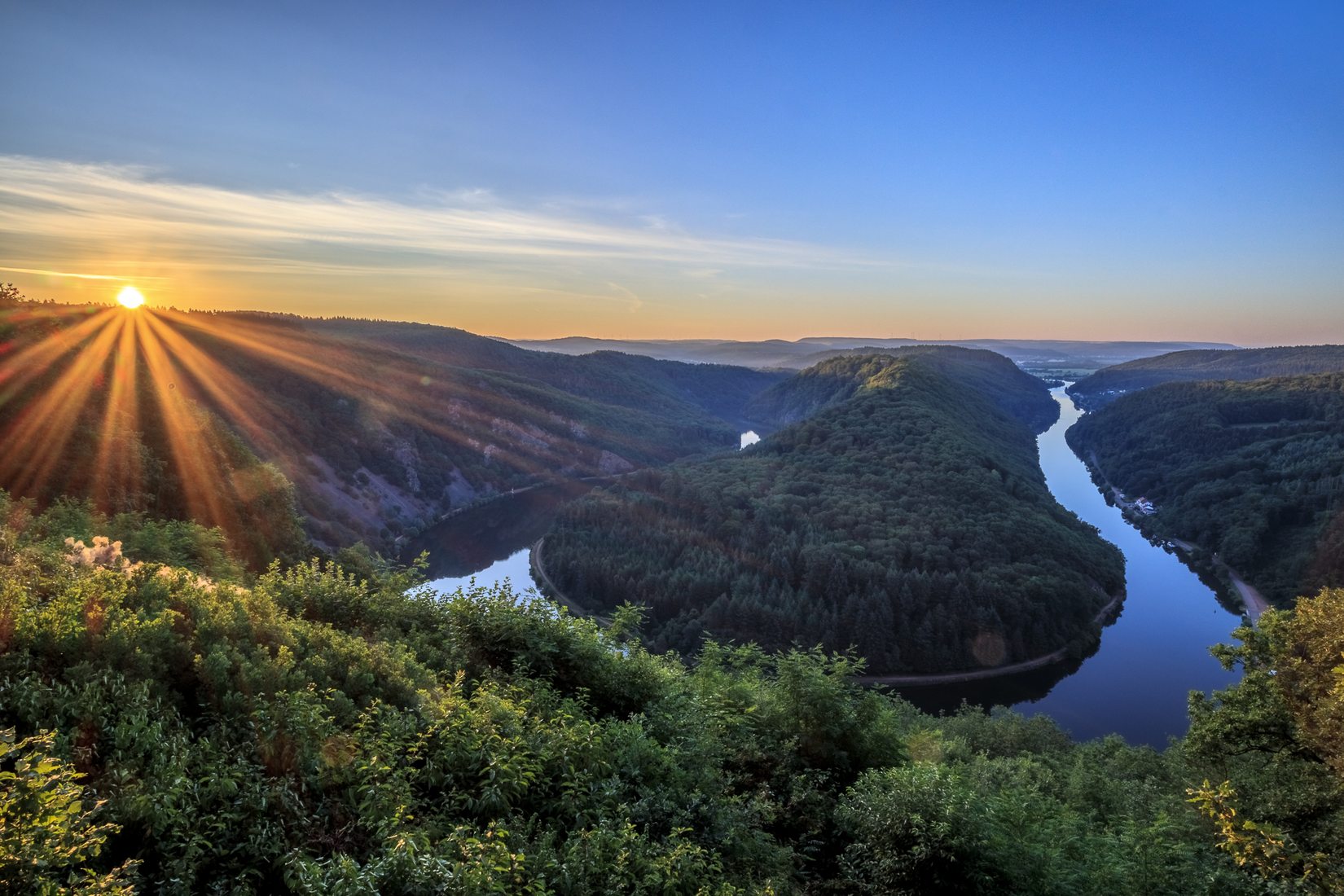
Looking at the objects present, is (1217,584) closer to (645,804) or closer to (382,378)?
(645,804)

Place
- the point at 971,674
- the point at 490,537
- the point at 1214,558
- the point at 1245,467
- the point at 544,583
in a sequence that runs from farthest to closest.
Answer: the point at 1245,467, the point at 490,537, the point at 1214,558, the point at 544,583, the point at 971,674

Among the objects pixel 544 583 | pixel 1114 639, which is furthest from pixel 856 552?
pixel 544 583

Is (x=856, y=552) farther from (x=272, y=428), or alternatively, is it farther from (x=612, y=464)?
(x=612, y=464)

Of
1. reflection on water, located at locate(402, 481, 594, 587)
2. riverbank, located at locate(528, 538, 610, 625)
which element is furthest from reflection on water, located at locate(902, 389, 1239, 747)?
reflection on water, located at locate(402, 481, 594, 587)

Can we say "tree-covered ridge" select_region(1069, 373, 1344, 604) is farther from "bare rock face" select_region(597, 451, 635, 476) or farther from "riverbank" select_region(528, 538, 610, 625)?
"bare rock face" select_region(597, 451, 635, 476)

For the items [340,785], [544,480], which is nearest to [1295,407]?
[544,480]

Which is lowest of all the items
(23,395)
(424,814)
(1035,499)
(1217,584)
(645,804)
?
(1217,584)
